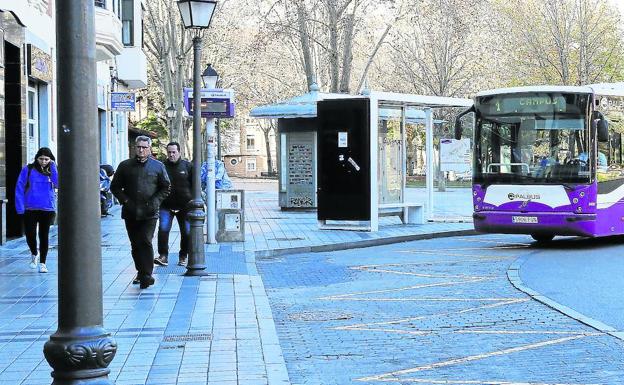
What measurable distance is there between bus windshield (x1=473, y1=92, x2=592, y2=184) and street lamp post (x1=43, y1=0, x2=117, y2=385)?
14.1 meters

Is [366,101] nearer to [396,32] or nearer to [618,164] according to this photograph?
[618,164]

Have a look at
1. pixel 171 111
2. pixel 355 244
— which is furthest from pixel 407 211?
pixel 171 111

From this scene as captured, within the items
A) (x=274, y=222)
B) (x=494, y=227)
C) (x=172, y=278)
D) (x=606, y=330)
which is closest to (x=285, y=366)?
(x=606, y=330)

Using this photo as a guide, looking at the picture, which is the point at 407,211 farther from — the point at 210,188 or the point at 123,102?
the point at 123,102

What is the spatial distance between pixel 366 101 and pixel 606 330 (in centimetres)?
1277

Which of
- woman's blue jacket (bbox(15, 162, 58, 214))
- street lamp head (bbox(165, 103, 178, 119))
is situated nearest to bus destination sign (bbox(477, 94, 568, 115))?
woman's blue jacket (bbox(15, 162, 58, 214))

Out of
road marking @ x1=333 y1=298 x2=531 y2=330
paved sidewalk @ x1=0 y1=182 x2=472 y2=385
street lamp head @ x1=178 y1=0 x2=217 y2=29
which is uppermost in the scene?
street lamp head @ x1=178 y1=0 x2=217 y2=29

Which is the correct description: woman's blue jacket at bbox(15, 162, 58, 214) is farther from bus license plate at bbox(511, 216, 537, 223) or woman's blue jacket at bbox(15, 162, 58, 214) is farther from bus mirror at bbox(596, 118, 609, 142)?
bus mirror at bbox(596, 118, 609, 142)

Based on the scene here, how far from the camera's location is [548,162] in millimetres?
17500

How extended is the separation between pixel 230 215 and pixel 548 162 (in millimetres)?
5864

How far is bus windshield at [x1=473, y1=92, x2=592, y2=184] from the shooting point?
56.9 ft

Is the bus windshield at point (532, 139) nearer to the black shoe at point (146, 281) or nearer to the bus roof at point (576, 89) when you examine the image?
the bus roof at point (576, 89)

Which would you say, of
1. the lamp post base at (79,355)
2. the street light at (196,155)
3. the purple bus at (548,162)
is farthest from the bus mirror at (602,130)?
the lamp post base at (79,355)

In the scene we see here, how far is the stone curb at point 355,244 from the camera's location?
56.2 ft
